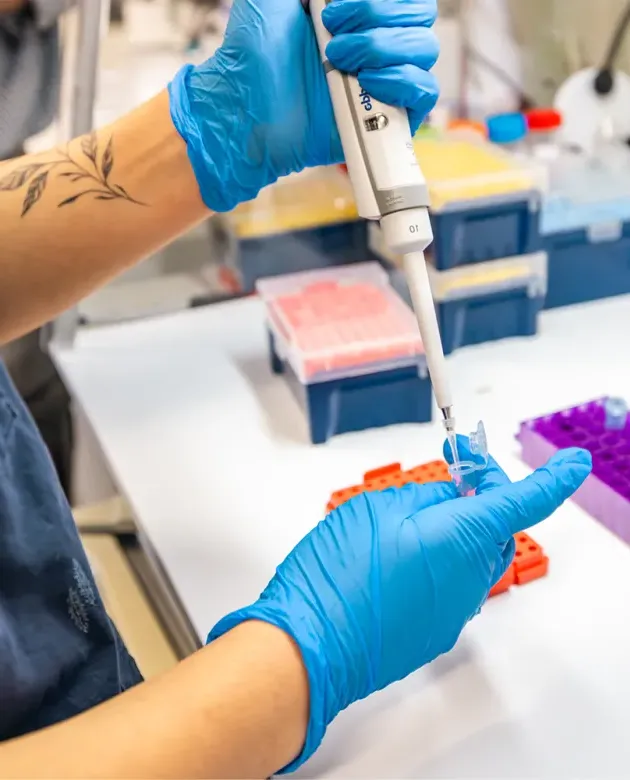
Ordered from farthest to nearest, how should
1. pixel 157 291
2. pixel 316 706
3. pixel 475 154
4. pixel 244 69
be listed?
pixel 157 291
pixel 475 154
pixel 244 69
pixel 316 706

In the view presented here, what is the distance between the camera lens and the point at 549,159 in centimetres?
125

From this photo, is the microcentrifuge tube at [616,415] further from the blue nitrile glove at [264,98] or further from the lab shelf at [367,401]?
the blue nitrile glove at [264,98]

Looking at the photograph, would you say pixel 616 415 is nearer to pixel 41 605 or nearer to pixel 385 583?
pixel 385 583

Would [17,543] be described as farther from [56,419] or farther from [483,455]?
[56,419]

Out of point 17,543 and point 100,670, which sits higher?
point 17,543

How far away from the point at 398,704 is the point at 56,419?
3.16ft

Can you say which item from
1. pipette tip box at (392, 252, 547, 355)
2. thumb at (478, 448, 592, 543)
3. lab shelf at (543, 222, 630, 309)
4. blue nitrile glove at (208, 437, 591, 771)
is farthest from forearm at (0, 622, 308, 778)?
lab shelf at (543, 222, 630, 309)

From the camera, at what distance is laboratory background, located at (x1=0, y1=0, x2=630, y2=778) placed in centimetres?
63

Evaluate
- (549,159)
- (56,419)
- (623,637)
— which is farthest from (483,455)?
(56,419)

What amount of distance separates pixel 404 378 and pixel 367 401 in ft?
0.16

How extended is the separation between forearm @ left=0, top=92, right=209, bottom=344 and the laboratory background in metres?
0.22

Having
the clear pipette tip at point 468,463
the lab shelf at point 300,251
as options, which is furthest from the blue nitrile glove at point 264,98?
the lab shelf at point 300,251

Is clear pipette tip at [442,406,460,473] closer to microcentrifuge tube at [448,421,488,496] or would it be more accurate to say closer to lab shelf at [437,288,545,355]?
microcentrifuge tube at [448,421,488,496]

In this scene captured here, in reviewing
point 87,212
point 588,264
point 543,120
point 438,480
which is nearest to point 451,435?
point 438,480
